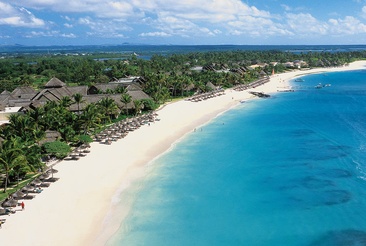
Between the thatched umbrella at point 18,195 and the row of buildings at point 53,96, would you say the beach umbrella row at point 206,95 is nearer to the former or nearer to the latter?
the row of buildings at point 53,96

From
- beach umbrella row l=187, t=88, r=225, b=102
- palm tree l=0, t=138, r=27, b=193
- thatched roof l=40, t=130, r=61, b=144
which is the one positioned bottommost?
beach umbrella row l=187, t=88, r=225, b=102

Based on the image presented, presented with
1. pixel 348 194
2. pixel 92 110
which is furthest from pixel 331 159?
pixel 92 110

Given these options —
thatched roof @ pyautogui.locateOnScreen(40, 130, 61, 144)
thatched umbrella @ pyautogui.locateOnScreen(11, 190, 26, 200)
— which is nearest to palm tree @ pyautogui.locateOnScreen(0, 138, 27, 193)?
thatched umbrella @ pyautogui.locateOnScreen(11, 190, 26, 200)

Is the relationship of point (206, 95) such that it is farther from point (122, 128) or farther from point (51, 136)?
point (51, 136)

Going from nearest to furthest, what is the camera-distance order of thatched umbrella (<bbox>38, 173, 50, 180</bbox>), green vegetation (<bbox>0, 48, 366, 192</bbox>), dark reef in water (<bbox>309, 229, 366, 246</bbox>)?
dark reef in water (<bbox>309, 229, 366, 246</bbox>) → thatched umbrella (<bbox>38, 173, 50, 180</bbox>) → green vegetation (<bbox>0, 48, 366, 192</bbox>)

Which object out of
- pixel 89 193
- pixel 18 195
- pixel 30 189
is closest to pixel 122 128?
pixel 89 193

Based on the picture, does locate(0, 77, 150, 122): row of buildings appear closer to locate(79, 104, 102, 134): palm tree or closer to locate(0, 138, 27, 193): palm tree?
locate(79, 104, 102, 134): palm tree

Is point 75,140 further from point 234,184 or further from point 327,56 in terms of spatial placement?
point 327,56
